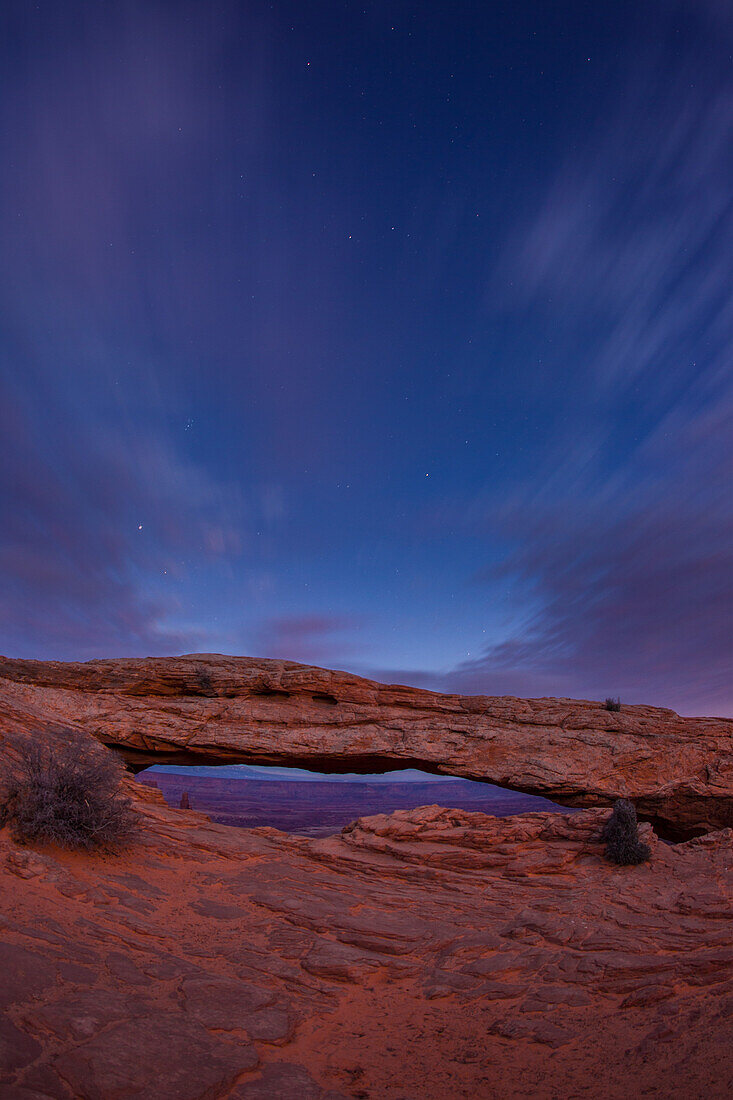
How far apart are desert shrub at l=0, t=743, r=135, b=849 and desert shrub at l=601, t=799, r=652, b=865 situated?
402 inches

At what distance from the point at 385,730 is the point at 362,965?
12282mm

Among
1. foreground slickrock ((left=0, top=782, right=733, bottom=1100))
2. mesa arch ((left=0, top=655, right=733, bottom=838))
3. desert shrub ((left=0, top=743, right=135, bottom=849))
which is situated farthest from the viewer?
mesa arch ((left=0, top=655, right=733, bottom=838))

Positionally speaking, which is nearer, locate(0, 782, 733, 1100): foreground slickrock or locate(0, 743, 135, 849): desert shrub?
locate(0, 782, 733, 1100): foreground slickrock

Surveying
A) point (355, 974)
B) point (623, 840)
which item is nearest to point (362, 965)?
point (355, 974)

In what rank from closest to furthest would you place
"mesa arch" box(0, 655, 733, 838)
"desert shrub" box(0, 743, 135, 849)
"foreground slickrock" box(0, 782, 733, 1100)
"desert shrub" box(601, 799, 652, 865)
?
"foreground slickrock" box(0, 782, 733, 1100) → "desert shrub" box(0, 743, 135, 849) → "desert shrub" box(601, 799, 652, 865) → "mesa arch" box(0, 655, 733, 838)

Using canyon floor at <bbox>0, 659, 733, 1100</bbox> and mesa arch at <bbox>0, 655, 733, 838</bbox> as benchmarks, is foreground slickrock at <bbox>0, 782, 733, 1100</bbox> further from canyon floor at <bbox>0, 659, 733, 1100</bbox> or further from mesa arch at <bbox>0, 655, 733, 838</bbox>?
mesa arch at <bbox>0, 655, 733, 838</bbox>

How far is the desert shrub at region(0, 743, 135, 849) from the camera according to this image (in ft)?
24.2

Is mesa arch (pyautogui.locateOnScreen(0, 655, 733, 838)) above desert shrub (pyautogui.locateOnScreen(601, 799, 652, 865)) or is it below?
above

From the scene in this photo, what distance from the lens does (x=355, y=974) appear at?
6.08 m

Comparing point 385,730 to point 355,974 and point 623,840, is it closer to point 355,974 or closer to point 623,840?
point 623,840

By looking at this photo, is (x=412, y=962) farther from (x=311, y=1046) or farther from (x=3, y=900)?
(x=3, y=900)

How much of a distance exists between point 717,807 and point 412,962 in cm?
1525

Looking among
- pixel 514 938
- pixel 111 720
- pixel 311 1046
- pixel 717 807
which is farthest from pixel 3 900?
pixel 717 807

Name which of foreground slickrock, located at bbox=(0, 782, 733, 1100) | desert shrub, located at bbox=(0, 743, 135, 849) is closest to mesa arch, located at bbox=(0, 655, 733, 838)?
foreground slickrock, located at bbox=(0, 782, 733, 1100)
